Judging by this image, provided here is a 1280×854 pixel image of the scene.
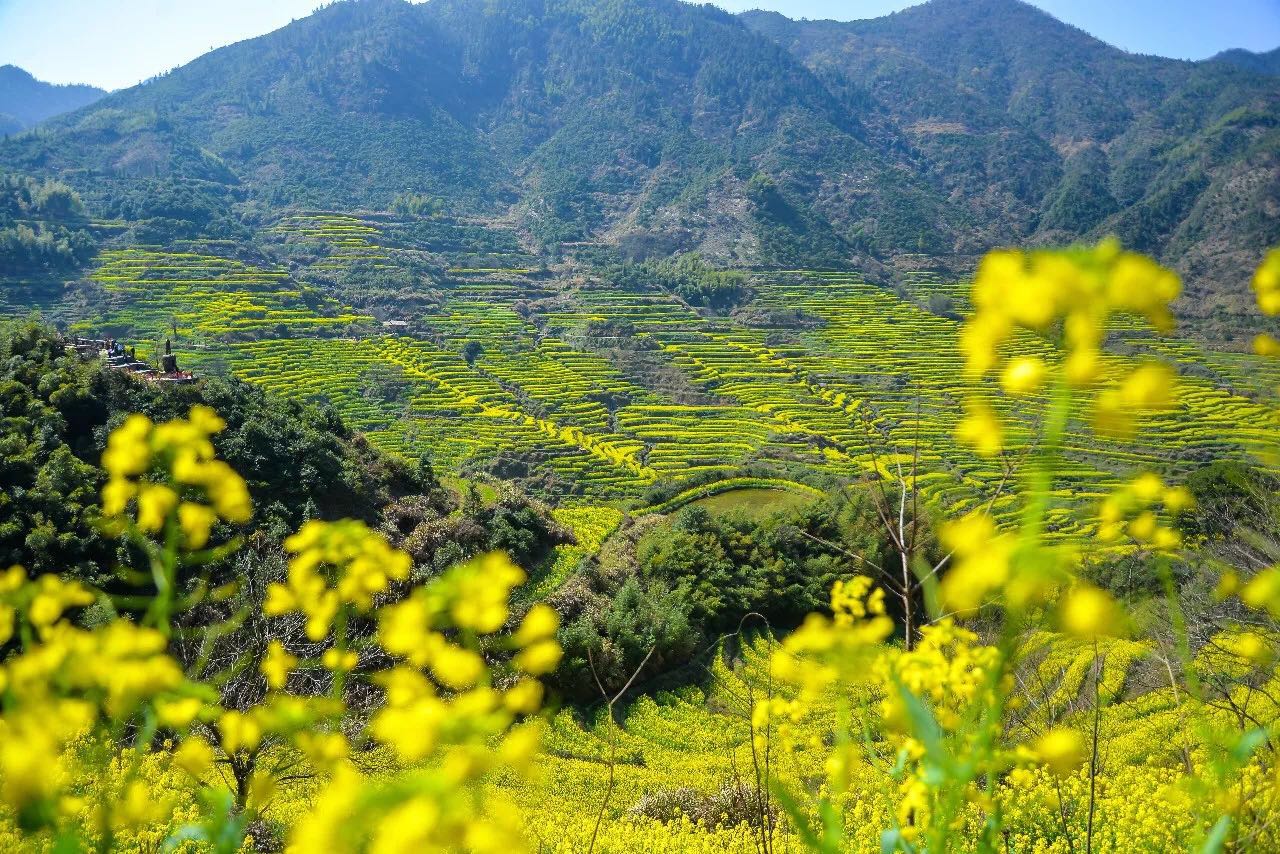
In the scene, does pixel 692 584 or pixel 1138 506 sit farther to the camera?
pixel 692 584

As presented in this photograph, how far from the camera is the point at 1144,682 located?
40.9 feet

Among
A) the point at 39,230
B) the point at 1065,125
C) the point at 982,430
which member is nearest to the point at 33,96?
the point at 39,230

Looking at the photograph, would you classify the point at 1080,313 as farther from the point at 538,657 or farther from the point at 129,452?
the point at 129,452

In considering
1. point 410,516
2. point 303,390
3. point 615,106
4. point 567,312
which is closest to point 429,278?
point 567,312

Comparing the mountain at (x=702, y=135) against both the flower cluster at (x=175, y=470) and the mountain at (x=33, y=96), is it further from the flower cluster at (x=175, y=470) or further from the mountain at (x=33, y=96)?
the mountain at (x=33, y=96)

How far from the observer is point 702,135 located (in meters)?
95.1

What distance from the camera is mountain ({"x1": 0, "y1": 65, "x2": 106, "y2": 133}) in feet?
541

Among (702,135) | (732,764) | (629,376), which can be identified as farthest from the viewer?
(702,135)

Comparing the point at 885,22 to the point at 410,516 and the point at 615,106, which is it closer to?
the point at 615,106

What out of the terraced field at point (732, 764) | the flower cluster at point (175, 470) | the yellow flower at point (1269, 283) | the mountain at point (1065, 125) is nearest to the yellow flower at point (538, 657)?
the flower cluster at point (175, 470)

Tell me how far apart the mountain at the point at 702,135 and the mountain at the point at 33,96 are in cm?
10570

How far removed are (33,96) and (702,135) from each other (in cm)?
17587

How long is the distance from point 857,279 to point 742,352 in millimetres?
20587

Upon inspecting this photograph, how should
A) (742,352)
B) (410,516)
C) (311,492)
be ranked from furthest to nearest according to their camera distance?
(742,352) → (410,516) → (311,492)
